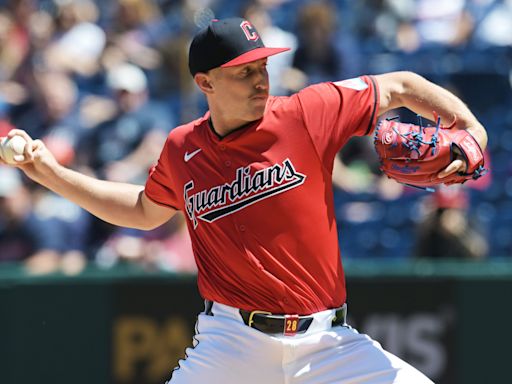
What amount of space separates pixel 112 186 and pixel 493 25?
19.7 ft

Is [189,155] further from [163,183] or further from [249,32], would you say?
[249,32]

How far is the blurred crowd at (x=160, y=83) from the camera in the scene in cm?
802

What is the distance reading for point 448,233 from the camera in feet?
25.5

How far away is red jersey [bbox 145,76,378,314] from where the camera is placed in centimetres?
410

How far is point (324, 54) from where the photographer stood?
9109 mm

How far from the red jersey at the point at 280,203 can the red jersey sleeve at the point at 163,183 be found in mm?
246

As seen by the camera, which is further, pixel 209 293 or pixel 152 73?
pixel 152 73

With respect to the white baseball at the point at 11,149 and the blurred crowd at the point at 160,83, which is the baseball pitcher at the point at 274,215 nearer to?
the white baseball at the point at 11,149

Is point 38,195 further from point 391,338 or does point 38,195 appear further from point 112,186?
point 112,186

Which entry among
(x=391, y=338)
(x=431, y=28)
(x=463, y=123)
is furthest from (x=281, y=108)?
(x=431, y=28)

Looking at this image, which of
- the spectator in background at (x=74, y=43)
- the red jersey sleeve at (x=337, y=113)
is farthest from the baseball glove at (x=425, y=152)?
the spectator in background at (x=74, y=43)

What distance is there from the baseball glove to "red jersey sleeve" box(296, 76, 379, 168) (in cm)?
13

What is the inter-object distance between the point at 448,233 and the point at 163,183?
12.4 ft

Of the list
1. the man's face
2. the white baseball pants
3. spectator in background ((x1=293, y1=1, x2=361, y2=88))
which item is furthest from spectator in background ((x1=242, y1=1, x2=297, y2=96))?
the white baseball pants
